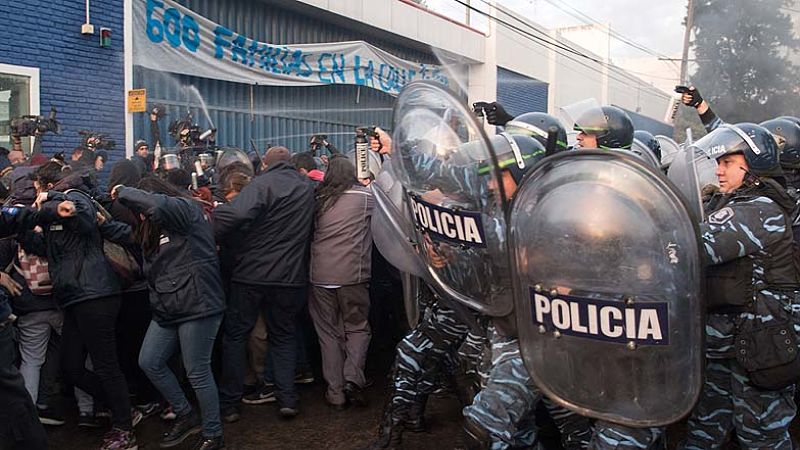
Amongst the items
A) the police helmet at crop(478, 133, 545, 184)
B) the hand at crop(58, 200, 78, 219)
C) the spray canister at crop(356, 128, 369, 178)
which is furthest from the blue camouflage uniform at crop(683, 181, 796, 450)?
the hand at crop(58, 200, 78, 219)

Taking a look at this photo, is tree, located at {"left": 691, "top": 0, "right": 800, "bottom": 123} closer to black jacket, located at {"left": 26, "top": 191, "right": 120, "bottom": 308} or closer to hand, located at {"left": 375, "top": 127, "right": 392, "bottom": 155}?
hand, located at {"left": 375, "top": 127, "right": 392, "bottom": 155}

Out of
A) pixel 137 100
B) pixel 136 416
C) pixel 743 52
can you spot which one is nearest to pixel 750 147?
pixel 136 416

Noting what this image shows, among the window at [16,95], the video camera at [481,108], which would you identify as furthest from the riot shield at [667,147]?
the window at [16,95]

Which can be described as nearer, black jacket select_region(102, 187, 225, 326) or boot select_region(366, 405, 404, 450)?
black jacket select_region(102, 187, 225, 326)

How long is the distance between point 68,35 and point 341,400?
638 cm

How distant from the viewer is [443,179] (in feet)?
9.38

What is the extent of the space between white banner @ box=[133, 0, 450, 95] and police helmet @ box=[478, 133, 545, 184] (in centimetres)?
480

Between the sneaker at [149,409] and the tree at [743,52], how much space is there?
32.6 metres

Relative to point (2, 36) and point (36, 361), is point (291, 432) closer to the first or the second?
point (36, 361)

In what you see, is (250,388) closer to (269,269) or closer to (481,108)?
(269,269)

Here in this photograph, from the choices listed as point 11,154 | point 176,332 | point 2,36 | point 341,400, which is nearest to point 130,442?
point 176,332

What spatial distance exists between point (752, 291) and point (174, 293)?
3004mm

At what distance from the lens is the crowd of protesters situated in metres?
4.11

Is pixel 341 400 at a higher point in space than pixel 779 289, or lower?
lower
